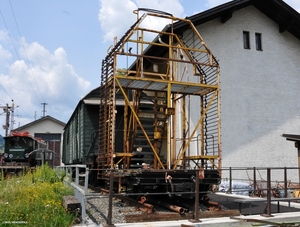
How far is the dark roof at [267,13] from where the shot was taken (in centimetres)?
1561

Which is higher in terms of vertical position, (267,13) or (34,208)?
(267,13)

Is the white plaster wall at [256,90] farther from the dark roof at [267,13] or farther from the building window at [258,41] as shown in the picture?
the dark roof at [267,13]

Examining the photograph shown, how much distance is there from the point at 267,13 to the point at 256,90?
14.3 ft

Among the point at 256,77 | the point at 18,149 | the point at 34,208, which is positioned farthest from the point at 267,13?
the point at 18,149

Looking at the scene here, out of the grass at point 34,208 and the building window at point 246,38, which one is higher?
Result: the building window at point 246,38

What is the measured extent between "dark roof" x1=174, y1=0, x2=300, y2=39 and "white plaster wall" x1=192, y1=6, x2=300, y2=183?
0.30 m

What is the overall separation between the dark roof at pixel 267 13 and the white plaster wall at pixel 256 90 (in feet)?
0.99

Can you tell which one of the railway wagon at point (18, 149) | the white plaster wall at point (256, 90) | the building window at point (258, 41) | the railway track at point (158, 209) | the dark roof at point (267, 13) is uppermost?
the dark roof at point (267, 13)

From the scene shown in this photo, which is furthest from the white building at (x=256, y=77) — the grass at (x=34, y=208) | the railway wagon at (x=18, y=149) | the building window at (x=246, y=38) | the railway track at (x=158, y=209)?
the railway wagon at (x=18, y=149)

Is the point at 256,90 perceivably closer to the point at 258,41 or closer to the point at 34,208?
the point at 258,41

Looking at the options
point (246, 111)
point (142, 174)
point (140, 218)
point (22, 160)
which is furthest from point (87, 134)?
point (22, 160)

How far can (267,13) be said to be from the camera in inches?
712

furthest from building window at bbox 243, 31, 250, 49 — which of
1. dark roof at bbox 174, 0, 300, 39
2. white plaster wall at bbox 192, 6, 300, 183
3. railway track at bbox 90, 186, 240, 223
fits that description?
railway track at bbox 90, 186, 240, 223

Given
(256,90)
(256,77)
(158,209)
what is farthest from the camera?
Answer: (256,77)
